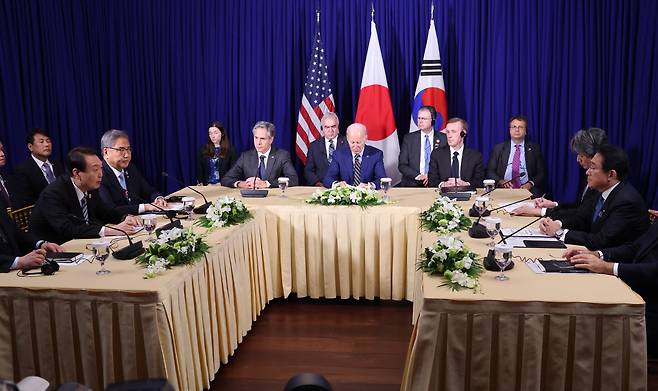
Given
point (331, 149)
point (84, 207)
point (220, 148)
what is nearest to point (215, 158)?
point (220, 148)

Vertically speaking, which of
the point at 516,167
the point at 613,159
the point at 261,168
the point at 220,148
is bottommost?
the point at 516,167

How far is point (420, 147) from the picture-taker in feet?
21.0

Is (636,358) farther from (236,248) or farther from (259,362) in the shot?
(236,248)

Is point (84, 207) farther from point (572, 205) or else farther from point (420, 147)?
point (572, 205)

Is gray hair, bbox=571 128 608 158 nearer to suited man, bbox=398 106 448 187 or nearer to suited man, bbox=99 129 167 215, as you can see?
suited man, bbox=398 106 448 187

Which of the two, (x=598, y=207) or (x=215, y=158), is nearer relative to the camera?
(x=598, y=207)

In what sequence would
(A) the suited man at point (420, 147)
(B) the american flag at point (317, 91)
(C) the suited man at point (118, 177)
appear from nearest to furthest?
(C) the suited man at point (118, 177) → (A) the suited man at point (420, 147) → (B) the american flag at point (317, 91)

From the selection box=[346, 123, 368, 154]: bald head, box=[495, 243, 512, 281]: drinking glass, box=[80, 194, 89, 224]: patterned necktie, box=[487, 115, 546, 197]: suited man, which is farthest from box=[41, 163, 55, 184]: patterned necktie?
box=[495, 243, 512, 281]: drinking glass

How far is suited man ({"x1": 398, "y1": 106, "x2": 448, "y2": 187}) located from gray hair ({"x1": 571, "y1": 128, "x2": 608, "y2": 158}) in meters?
1.45

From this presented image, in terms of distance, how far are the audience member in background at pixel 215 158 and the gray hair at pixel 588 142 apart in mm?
3721

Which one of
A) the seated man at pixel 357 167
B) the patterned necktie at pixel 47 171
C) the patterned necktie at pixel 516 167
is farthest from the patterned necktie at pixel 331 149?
the patterned necktie at pixel 47 171

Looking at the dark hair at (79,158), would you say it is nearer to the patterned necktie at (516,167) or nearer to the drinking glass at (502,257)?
the drinking glass at (502,257)

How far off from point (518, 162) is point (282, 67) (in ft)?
9.95

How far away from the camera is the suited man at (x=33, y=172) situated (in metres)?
6.05
